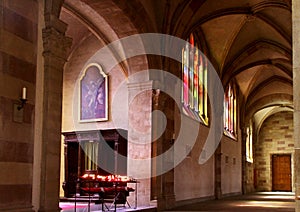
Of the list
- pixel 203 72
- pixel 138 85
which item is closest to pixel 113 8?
pixel 138 85

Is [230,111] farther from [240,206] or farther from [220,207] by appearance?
[220,207]

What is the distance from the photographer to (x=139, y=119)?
1222 centimetres

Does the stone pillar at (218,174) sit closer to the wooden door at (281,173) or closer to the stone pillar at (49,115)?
the stone pillar at (49,115)

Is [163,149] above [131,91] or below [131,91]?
below

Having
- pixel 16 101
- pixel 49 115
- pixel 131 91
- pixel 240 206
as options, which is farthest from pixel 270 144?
pixel 16 101

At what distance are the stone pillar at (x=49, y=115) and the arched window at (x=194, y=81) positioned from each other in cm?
783

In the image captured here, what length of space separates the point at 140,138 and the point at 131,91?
4.22ft

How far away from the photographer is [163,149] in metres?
12.4

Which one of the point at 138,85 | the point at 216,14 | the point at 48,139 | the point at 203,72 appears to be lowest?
the point at 48,139

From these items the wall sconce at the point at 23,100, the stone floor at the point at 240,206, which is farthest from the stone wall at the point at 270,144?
the wall sconce at the point at 23,100

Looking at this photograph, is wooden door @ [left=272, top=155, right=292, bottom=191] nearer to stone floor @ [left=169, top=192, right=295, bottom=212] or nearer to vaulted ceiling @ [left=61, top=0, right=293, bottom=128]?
vaulted ceiling @ [left=61, top=0, right=293, bottom=128]

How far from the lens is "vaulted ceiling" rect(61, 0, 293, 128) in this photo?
11305 mm

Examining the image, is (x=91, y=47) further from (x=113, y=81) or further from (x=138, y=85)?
(x=138, y=85)

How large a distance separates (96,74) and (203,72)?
476cm
